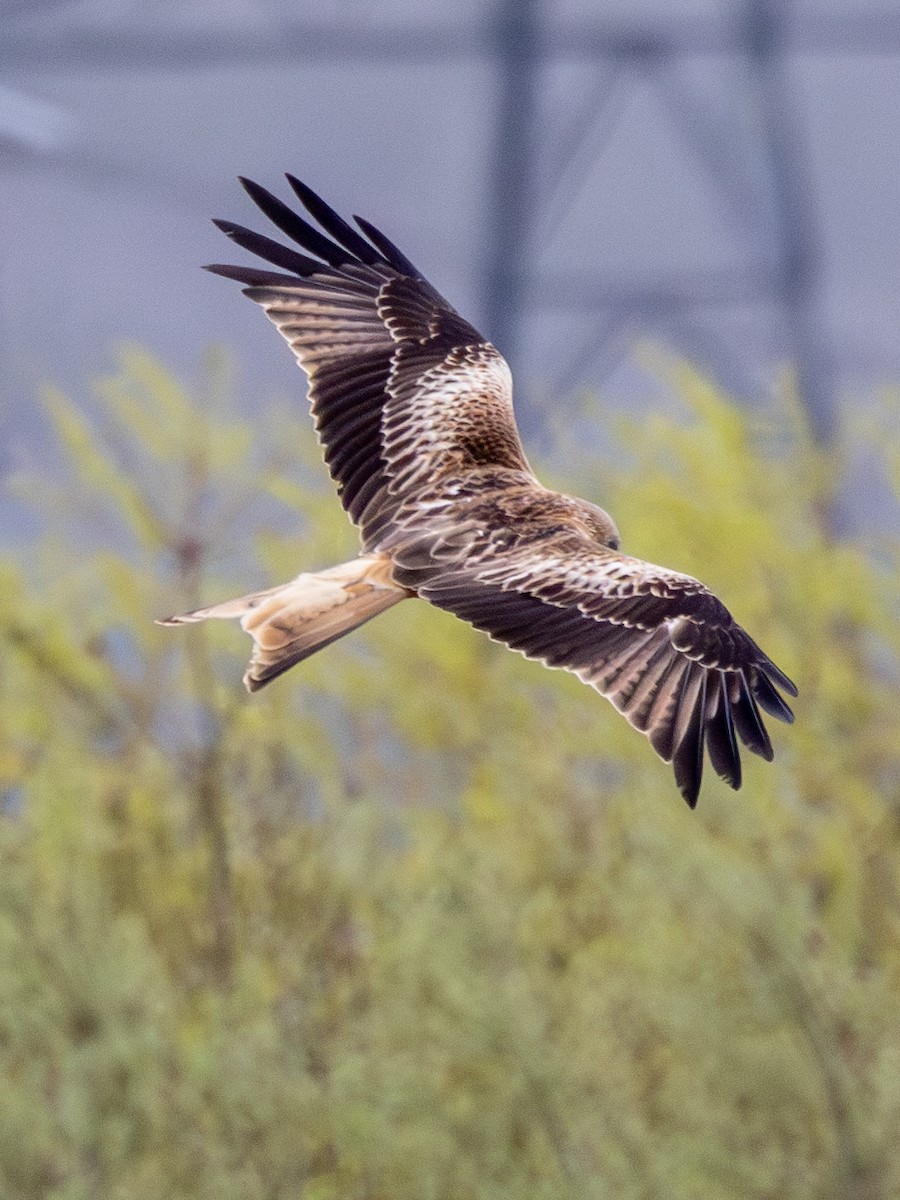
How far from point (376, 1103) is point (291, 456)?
1396 millimetres

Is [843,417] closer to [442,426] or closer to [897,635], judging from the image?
[897,635]

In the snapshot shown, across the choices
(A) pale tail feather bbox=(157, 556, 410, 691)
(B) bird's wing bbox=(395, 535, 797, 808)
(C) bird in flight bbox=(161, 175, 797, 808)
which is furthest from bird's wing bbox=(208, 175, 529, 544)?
(B) bird's wing bbox=(395, 535, 797, 808)

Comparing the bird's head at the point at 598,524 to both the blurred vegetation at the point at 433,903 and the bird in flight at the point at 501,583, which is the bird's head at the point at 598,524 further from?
the blurred vegetation at the point at 433,903

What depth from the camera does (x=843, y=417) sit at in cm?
554

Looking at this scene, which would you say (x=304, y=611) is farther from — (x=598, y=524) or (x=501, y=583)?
(x=598, y=524)

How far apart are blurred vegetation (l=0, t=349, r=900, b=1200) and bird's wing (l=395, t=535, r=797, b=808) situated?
188 centimetres

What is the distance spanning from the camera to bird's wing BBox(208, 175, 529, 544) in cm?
199

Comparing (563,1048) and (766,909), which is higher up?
(766,909)

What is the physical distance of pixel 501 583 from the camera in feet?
5.16

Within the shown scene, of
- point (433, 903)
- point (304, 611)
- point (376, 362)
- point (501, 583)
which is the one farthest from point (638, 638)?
point (433, 903)

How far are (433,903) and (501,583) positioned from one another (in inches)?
118

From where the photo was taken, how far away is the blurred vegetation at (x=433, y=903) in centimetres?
427

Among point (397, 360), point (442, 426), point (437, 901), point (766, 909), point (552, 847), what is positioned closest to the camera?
point (442, 426)

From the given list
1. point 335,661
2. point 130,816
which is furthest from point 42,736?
point 335,661
